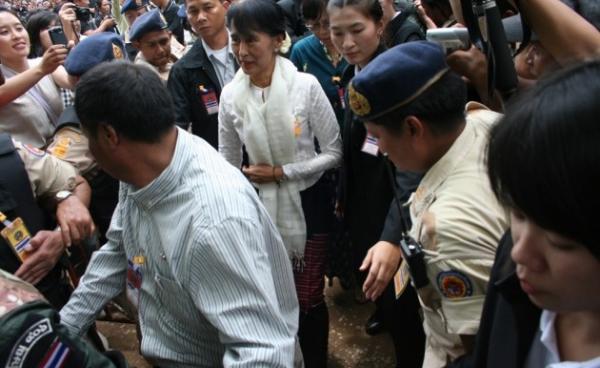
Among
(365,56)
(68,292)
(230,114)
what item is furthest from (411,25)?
(68,292)

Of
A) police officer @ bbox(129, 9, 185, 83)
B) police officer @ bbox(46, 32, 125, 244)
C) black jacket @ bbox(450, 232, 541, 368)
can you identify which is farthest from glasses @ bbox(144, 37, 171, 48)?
black jacket @ bbox(450, 232, 541, 368)

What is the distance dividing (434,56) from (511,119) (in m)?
0.71

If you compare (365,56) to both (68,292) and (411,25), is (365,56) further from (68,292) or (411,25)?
(68,292)

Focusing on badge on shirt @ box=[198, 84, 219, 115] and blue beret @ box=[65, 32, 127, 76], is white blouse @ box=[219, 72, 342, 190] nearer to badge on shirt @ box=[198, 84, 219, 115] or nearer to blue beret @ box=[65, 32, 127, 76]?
badge on shirt @ box=[198, 84, 219, 115]

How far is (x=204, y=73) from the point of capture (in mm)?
2967

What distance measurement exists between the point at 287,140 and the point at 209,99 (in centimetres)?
82

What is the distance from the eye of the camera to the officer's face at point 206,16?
2.98 m

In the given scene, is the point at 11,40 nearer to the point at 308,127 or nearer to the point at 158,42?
the point at 158,42

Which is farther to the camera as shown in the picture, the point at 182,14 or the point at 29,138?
the point at 182,14

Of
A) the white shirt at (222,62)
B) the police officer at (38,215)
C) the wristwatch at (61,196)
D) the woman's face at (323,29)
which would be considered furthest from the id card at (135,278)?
the woman's face at (323,29)

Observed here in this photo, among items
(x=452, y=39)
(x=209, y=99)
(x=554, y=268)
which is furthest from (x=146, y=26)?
(x=554, y=268)

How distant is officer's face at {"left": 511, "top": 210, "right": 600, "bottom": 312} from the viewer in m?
0.69

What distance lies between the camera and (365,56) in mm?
2375

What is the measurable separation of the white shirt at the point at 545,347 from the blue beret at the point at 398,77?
0.66 m
